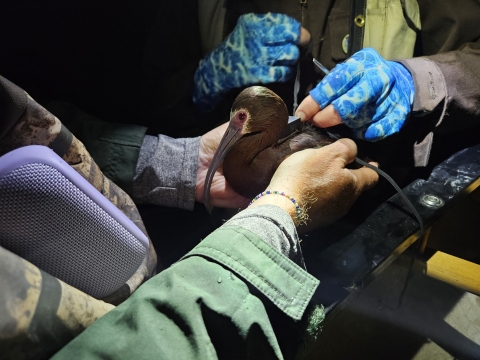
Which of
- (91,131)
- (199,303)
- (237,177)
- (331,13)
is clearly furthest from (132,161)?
(331,13)

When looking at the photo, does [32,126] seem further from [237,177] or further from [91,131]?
[237,177]

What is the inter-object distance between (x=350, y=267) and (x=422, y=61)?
660 millimetres

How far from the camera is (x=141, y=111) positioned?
4.62 ft

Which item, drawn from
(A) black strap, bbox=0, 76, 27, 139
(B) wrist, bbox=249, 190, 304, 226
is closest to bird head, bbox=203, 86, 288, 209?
(B) wrist, bbox=249, 190, 304, 226

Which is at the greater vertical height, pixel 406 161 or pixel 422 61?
pixel 422 61

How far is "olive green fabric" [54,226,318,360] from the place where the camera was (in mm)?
457

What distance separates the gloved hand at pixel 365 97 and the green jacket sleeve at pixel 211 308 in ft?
1.70

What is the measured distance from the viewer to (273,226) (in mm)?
669

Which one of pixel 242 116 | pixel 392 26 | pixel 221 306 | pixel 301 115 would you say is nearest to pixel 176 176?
pixel 242 116

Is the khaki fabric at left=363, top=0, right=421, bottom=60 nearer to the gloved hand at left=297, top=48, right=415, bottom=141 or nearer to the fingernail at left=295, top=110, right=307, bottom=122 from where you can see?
the gloved hand at left=297, top=48, right=415, bottom=141

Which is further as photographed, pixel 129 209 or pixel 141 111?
pixel 141 111

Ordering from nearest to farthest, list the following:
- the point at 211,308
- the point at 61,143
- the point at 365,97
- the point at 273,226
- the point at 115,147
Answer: the point at 211,308, the point at 273,226, the point at 61,143, the point at 365,97, the point at 115,147

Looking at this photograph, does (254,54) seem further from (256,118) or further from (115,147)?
(115,147)

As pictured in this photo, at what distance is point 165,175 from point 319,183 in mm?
495
